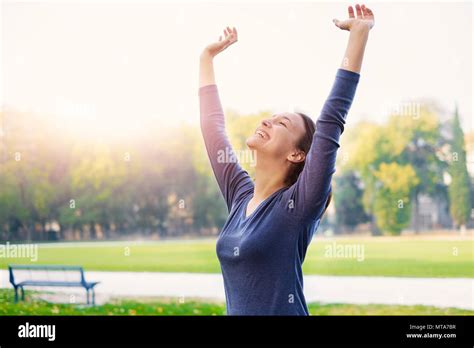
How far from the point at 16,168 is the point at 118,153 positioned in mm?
1038

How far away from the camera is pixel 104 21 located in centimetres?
522

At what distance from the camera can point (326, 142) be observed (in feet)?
4.18

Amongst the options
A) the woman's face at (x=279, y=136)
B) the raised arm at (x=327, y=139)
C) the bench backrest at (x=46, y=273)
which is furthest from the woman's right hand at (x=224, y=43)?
the bench backrest at (x=46, y=273)

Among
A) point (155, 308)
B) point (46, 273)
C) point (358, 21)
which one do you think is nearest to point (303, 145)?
point (358, 21)

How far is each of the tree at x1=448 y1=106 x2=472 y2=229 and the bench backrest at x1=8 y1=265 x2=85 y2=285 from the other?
3457 millimetres

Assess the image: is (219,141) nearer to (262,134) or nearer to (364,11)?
(262,134)

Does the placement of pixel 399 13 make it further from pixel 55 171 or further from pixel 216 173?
pixel 216 173

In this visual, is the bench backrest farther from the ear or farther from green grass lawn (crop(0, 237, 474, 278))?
the ear

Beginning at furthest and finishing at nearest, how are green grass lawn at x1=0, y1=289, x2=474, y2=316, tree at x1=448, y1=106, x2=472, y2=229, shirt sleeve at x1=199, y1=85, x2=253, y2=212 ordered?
tree at x1=448, y1=106, x2=472, y2=229 → green grass lawn at x1=0, y1=289, x2=474, y2=316 → shirt sleeve at x1=199, y1=85, x2=253, y2=212

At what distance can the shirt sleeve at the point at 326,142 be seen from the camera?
127 cm

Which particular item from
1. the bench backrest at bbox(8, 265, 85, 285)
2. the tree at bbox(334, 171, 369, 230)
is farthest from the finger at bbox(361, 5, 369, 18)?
the tree at bbox(334, 171, 369, 230)

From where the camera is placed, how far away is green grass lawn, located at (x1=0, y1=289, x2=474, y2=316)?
4.51 meters

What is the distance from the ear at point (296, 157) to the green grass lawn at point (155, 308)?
3.17 meters
